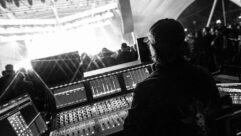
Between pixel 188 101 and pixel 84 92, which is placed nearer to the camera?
pixel 188 101

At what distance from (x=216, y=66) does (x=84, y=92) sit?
6539 millimetres

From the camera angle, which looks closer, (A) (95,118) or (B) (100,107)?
(A) (95,118)

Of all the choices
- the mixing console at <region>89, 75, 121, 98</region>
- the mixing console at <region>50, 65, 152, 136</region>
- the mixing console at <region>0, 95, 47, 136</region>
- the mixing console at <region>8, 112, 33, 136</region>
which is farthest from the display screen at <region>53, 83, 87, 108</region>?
the mixing console at <region>8, 112, 33, 136</region>

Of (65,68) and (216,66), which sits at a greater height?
(65,68)

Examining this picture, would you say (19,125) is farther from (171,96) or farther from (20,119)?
(171,96)

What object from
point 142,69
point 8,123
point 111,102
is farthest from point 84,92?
point 8,123

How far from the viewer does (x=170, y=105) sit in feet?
4.07

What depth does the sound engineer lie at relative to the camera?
1.25m

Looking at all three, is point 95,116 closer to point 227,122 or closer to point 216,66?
point 227,122

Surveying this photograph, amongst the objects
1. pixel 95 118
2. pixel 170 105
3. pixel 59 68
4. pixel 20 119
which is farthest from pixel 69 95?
pixel 170 105

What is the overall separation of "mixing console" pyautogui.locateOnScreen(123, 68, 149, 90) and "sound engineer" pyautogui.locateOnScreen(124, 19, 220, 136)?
106cm

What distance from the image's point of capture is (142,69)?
97.2 inches

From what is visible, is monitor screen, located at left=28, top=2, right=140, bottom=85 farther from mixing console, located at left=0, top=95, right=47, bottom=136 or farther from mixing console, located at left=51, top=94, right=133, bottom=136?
mixing console, located at left=0, top=95, right=47, bottom=136

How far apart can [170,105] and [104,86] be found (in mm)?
1165
